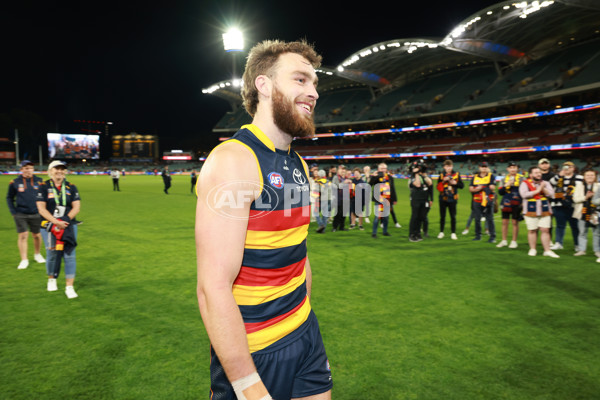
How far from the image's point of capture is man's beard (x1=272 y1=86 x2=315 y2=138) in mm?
1394

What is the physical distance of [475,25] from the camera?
33531mm

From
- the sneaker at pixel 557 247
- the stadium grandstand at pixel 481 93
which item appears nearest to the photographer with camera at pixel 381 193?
the sneaker at pixel 557 247

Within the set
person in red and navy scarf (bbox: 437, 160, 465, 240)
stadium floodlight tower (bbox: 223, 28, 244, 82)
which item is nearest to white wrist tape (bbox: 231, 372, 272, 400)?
person in red and navy scarf (bbox: 437, 160, 465, 240)

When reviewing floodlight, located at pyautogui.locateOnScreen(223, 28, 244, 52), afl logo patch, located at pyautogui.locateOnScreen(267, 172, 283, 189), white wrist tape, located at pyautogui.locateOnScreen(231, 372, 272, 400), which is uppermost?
floodlight, located at pyautogui.locateOnScreen(223, 28, 244, 52)

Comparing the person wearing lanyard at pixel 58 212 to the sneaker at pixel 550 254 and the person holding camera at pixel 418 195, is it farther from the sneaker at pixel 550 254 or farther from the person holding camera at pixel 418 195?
the sneaker at pixel 550 254

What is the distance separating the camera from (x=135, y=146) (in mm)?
96375

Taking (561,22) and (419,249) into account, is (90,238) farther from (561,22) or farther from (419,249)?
(561,22)

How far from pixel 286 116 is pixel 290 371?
104cm

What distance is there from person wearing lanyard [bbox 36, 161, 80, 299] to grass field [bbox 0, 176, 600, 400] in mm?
478

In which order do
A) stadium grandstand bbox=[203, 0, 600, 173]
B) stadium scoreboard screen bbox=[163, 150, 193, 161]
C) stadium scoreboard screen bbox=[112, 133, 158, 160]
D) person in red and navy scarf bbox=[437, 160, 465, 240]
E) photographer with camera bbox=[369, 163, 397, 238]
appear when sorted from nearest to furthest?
person in red and navy scarf bbox=[437, 160, 465, 240]
photographer with camera bbox=[369, 163, 397, 238]
stadium grandstand bbox=[203, 0, 600, 173]
stadium scoreboard screen bbox=[163, 150, 193, 161]
stadium scoreboard screen bbox=[112, 133, 158, 160]

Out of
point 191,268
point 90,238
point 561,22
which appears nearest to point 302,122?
point 191,268

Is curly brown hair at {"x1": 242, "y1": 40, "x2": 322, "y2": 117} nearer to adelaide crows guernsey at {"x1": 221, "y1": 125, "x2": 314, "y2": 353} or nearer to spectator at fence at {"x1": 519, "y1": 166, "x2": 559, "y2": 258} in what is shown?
adelaide crows guernsey at {"x1": 221, "y1": 125, "x2": 314, "y2": 353}

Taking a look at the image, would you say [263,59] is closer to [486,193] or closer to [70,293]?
[70,293]

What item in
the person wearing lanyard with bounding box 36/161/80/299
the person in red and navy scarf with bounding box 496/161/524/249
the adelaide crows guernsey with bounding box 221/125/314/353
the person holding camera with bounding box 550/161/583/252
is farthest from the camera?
the person in red and navy scarf with bounding box 496/161/524/249
